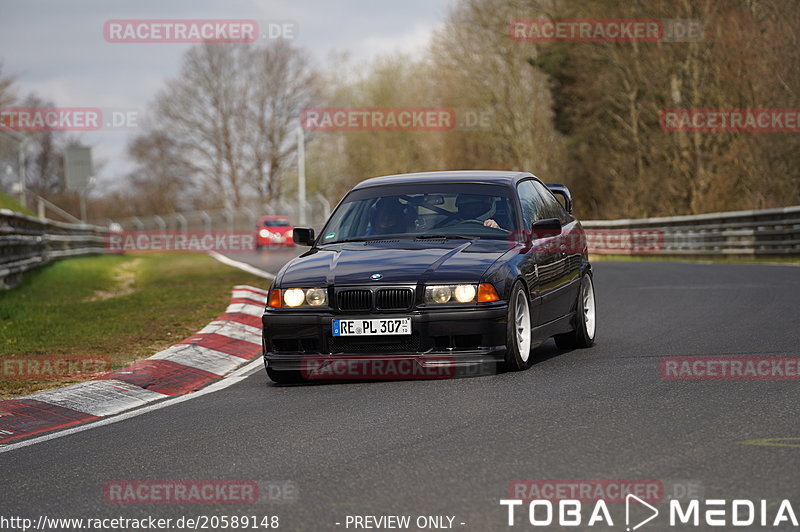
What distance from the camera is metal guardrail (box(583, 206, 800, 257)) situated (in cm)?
2672

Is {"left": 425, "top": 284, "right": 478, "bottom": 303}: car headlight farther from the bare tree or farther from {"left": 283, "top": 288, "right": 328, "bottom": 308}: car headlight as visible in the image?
the bare tree

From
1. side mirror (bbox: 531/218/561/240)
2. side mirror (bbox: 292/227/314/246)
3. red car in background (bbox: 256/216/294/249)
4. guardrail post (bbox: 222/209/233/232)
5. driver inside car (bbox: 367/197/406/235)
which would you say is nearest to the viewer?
side mirror (bbox: 531/218/561/240)

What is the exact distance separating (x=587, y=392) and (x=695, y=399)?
2.46 ft

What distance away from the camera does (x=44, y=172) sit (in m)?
104

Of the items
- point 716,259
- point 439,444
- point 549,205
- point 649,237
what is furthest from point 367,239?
point 649,237

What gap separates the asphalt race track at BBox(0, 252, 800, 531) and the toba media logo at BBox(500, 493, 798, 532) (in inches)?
1.9

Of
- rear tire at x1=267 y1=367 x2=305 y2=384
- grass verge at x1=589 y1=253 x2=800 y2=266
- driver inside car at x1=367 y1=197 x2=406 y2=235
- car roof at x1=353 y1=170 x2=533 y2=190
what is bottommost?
grass verge at x1=589 y1=253 x2=800 y2=266

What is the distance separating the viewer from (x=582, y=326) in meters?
10.6

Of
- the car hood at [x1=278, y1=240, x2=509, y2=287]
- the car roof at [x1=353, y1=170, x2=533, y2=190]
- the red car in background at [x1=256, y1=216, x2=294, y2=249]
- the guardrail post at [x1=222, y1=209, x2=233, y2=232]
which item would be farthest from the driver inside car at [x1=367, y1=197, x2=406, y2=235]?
the guardrail post at [x1=222, y1=209, x2=233, y2=232]

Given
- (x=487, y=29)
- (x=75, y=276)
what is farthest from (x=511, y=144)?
(x=75, y=276)

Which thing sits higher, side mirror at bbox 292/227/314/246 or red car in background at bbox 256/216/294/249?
side mirror at bbox 292/227/314/246

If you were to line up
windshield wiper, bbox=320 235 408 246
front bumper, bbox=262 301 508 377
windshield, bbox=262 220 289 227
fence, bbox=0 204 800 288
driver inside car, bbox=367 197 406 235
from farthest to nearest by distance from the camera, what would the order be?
windshield, bbox=262 220 289 227, fence, bbox=0 204 800 288, driver inside car, bbox=367 197 406 235, windshield wiper, bbox=320 235 408 246, front bumper, bbox=262 301 508 377

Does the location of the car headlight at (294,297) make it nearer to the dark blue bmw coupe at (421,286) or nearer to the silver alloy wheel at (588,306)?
the dark blue bmw coupe at (421,286)

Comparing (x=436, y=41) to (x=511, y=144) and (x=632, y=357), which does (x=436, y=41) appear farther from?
(x=632, y=357)
